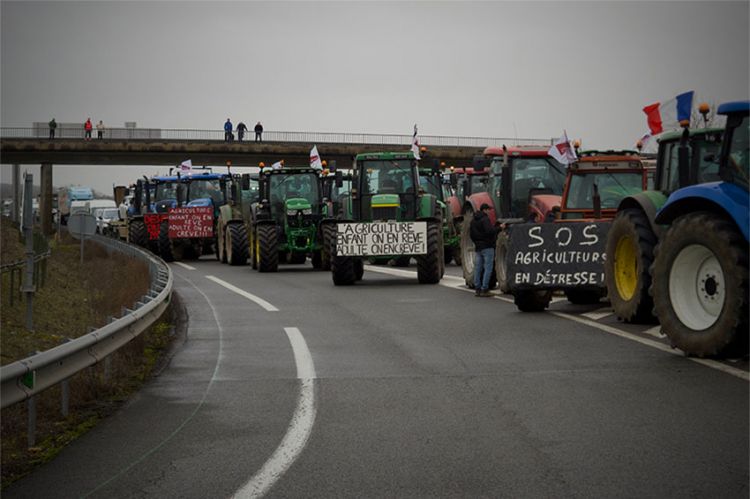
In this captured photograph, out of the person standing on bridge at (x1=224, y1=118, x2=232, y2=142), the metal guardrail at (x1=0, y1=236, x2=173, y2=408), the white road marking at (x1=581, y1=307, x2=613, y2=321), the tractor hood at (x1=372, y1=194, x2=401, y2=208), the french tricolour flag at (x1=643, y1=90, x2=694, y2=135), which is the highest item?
the person standing on bridge at (x1=224, y1=118, x2=232, y2=142)

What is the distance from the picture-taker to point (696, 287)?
1262 centimetres

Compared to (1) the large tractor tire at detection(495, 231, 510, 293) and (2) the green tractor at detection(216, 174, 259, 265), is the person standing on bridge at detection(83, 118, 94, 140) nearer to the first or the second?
(2) the green tractor at detection(216, 174, 259, 265)

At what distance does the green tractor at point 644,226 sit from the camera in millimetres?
14445

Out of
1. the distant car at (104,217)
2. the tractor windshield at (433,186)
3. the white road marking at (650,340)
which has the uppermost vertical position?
the tractor windshield at (433,186)

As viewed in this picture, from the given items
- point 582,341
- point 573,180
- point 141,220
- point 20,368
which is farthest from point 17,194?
point 20,368

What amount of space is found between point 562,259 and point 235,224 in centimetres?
2163

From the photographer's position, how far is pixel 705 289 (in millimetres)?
12367

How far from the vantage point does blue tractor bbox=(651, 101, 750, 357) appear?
11.5 meters

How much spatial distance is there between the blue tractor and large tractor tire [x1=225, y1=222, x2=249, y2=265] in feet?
83.4

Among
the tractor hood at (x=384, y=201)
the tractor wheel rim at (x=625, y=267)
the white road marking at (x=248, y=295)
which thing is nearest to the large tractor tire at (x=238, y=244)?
the white road marking at (x=248, y=295)

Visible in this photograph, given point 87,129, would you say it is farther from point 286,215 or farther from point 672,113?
point 672,113

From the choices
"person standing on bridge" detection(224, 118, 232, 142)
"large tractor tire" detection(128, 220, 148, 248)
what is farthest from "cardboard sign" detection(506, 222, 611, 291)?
"person standing on bridge" detection(224, 118, 232, 142)

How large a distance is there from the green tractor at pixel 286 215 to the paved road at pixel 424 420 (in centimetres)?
1653

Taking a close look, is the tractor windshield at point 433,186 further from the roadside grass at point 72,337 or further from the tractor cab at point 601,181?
the tractor cab at point 601,181
